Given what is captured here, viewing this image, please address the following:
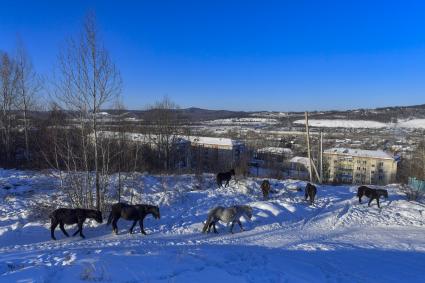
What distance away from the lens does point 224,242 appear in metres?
11.6

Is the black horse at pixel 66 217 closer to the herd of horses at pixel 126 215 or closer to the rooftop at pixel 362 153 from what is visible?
the herd of horses at pixel 126 215

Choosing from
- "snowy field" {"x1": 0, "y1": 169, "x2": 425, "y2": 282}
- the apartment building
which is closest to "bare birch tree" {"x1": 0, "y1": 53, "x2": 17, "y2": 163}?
"snowy field" {"x1": 0, "y1": 169, "x2": 425, "y2": 282}

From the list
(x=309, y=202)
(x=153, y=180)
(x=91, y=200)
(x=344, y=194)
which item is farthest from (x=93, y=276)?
(x=344, y=194)

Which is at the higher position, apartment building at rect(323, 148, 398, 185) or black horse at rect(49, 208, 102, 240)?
black horse at rect(49, 208, 102, 240)

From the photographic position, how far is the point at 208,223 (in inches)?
496

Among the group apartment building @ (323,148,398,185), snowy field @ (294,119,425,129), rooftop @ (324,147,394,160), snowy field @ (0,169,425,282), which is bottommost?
apartment building @ (323,148,398,185)

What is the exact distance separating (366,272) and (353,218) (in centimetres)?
687

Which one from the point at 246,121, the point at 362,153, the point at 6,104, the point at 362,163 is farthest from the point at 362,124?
the point at 6,104

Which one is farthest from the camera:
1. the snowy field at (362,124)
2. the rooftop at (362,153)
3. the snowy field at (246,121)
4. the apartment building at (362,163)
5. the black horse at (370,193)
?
the snowy field at (246,121)

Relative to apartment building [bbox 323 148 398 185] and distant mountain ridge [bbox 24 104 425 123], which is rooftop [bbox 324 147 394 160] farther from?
distant mountain ridge [bbox 24 104 425 123]

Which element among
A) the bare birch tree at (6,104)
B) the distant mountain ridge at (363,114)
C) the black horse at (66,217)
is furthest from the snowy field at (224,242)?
the distant mountain ridge at (363,114)

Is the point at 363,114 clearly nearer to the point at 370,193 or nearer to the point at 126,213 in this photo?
the point at 370,193

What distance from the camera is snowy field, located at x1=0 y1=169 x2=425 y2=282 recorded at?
7.25 m

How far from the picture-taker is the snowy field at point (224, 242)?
23.8 ft
